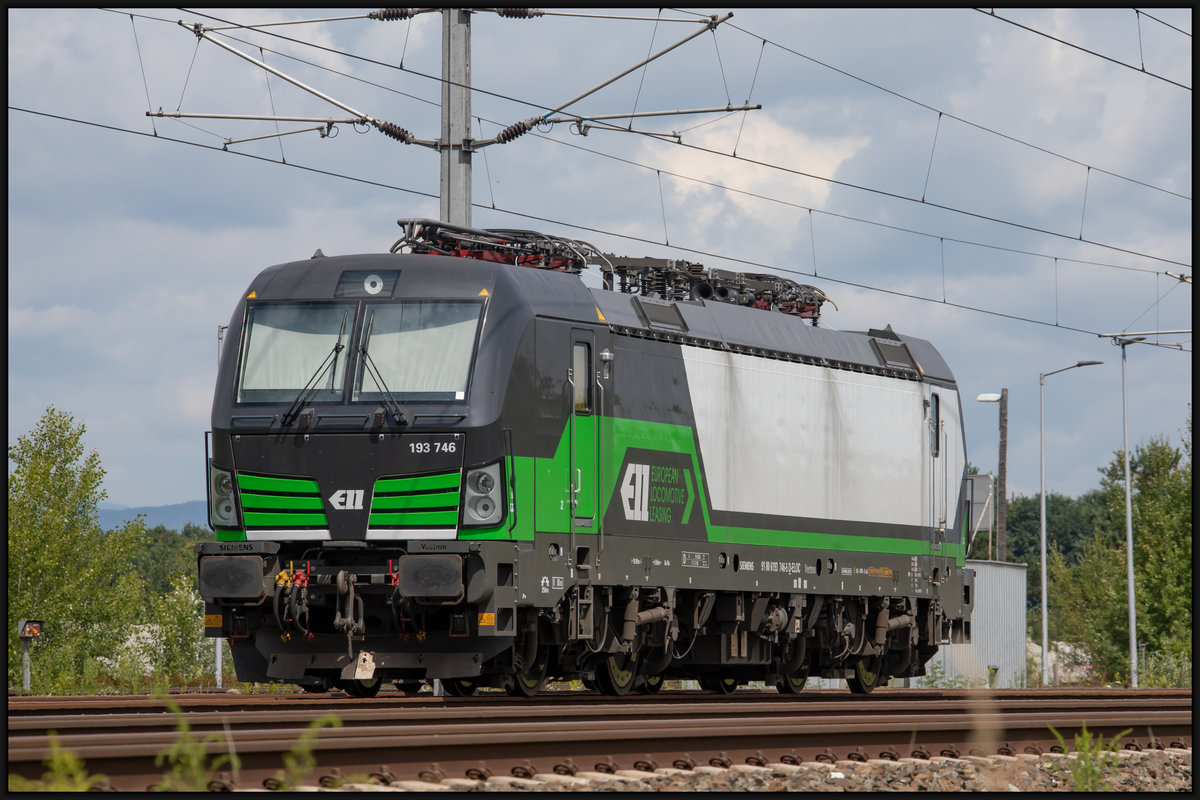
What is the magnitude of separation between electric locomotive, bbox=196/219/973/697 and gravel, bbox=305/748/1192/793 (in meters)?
4.19

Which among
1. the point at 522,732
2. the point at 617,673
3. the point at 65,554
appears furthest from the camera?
the point at 65,554

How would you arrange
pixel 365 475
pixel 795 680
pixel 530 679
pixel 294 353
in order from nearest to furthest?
1. pixel 365 475
2. pixel 294 353
3. pixel 530 679
4. pixel 795 680

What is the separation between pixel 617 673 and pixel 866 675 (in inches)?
202

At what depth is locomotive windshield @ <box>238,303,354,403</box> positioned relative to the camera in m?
15.1

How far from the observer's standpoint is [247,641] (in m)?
15.3

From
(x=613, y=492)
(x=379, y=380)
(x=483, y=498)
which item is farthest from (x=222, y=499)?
(x=613, y=492)

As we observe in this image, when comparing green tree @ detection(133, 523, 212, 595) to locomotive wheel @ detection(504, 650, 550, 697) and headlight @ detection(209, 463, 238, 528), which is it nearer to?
locomotive wheel @ detection(504, 650, 550, 697)

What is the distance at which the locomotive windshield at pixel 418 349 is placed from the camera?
587 inches

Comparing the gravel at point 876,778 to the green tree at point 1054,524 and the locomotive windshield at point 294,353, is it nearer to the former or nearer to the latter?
the locomotive windshield at point 294,353

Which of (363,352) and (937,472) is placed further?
(937,472)

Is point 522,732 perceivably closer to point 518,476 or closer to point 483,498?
point 483,498

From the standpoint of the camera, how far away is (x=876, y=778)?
11.1 metres

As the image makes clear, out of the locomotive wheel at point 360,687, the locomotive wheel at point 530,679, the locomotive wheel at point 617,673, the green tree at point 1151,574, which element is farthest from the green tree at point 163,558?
the locomotive wheel at point 530,679

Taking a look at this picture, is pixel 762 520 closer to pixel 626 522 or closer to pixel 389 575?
pixel 626 522
